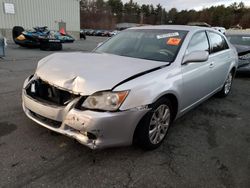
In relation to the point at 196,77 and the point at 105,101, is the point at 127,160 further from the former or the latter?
the point at 196,77

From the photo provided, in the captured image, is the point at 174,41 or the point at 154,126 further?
the point at 174,41

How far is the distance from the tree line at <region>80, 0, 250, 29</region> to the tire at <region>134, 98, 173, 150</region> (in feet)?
192

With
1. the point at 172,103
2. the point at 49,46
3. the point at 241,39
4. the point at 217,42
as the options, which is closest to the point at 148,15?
the point at 49,46

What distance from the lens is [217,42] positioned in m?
4.49

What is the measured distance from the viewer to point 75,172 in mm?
2391

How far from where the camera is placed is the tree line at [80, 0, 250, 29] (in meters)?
60.5

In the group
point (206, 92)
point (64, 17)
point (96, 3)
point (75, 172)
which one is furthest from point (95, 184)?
point (96, 3)

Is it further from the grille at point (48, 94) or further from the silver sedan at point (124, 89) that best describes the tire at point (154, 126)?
the grille at point (48, 94)

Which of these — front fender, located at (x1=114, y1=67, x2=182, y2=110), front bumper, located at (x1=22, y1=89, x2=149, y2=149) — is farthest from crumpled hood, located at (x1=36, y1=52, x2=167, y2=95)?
front bumper, located at (x1=22, y1=89, x2=149, y2=149)

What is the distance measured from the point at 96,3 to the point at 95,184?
6793cm

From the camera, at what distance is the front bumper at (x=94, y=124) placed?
7.56ft

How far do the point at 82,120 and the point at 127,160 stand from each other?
0.76 m

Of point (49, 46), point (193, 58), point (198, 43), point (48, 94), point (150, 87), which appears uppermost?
point (198, 43)

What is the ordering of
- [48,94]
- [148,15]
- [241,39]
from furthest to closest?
[148,15], [241,39], [48,94]
